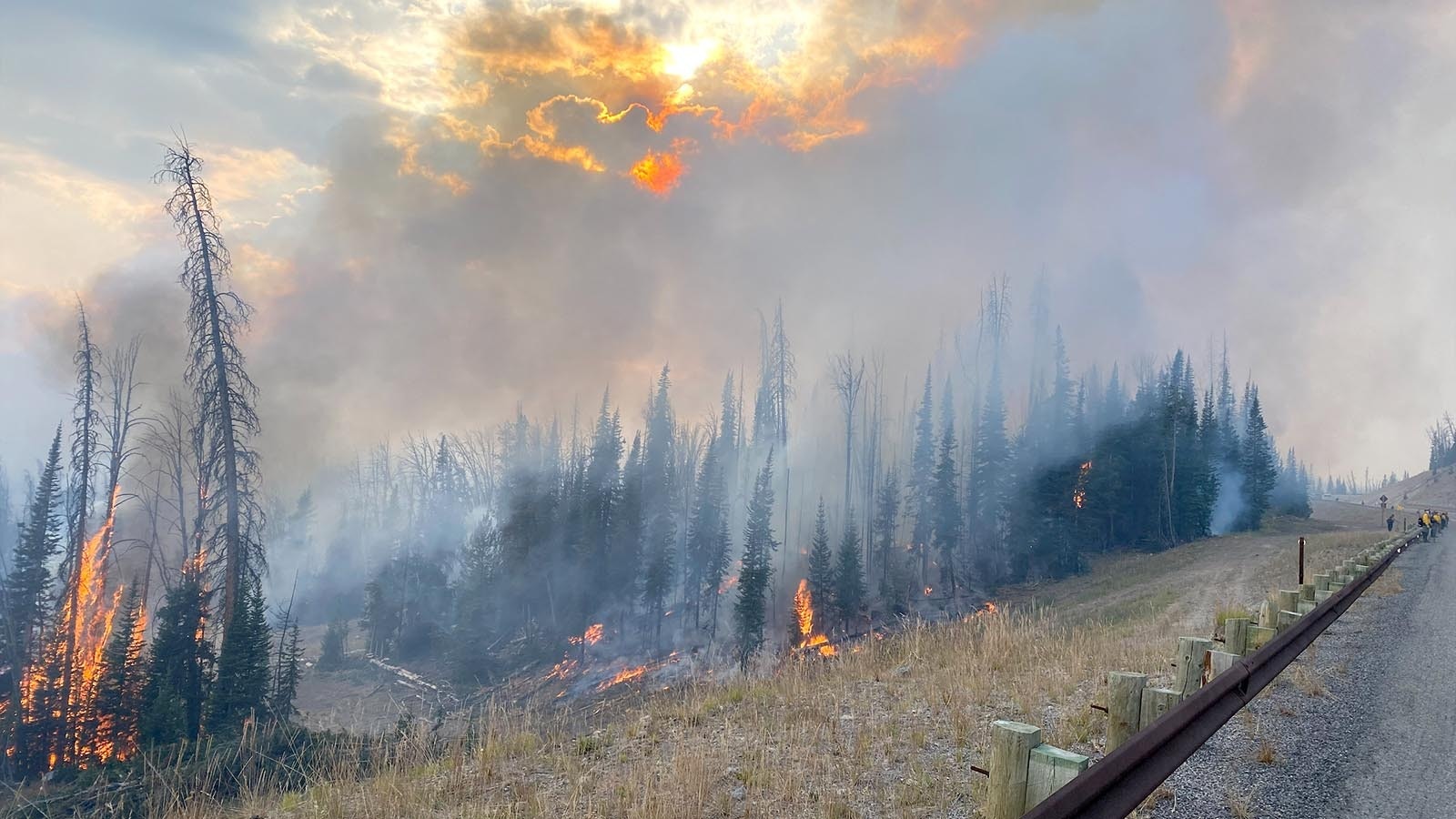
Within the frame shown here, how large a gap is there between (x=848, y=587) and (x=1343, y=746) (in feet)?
154

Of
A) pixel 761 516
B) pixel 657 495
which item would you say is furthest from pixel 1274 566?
pixel 657 495

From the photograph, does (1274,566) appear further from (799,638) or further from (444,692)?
(444,692)

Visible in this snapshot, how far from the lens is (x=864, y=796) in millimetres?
5402

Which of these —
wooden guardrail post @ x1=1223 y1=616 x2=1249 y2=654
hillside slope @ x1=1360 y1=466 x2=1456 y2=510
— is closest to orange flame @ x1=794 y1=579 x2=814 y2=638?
wooden guardrail post @ x1=1223 y1=616 x2=1249 y2=654

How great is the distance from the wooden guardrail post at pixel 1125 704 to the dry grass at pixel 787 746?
1.08 metres

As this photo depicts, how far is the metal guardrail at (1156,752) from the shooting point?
2.88 meters

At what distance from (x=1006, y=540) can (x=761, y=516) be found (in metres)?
23.7

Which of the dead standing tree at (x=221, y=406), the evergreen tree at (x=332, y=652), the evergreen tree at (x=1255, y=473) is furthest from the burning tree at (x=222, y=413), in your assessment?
the evergreen tree at (x=1255, y=473)

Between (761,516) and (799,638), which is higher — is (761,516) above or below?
above

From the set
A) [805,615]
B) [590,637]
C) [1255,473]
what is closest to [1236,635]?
[805,615]

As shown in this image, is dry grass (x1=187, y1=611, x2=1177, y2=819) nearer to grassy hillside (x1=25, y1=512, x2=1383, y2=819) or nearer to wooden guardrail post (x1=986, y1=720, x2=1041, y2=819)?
grassy hillside (x1=25, y1=512, x2=1383, y2=819)

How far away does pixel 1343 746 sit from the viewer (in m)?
5.69

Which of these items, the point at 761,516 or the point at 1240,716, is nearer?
the point at 1240,716

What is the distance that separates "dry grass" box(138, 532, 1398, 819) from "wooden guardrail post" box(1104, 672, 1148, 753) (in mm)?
1079
